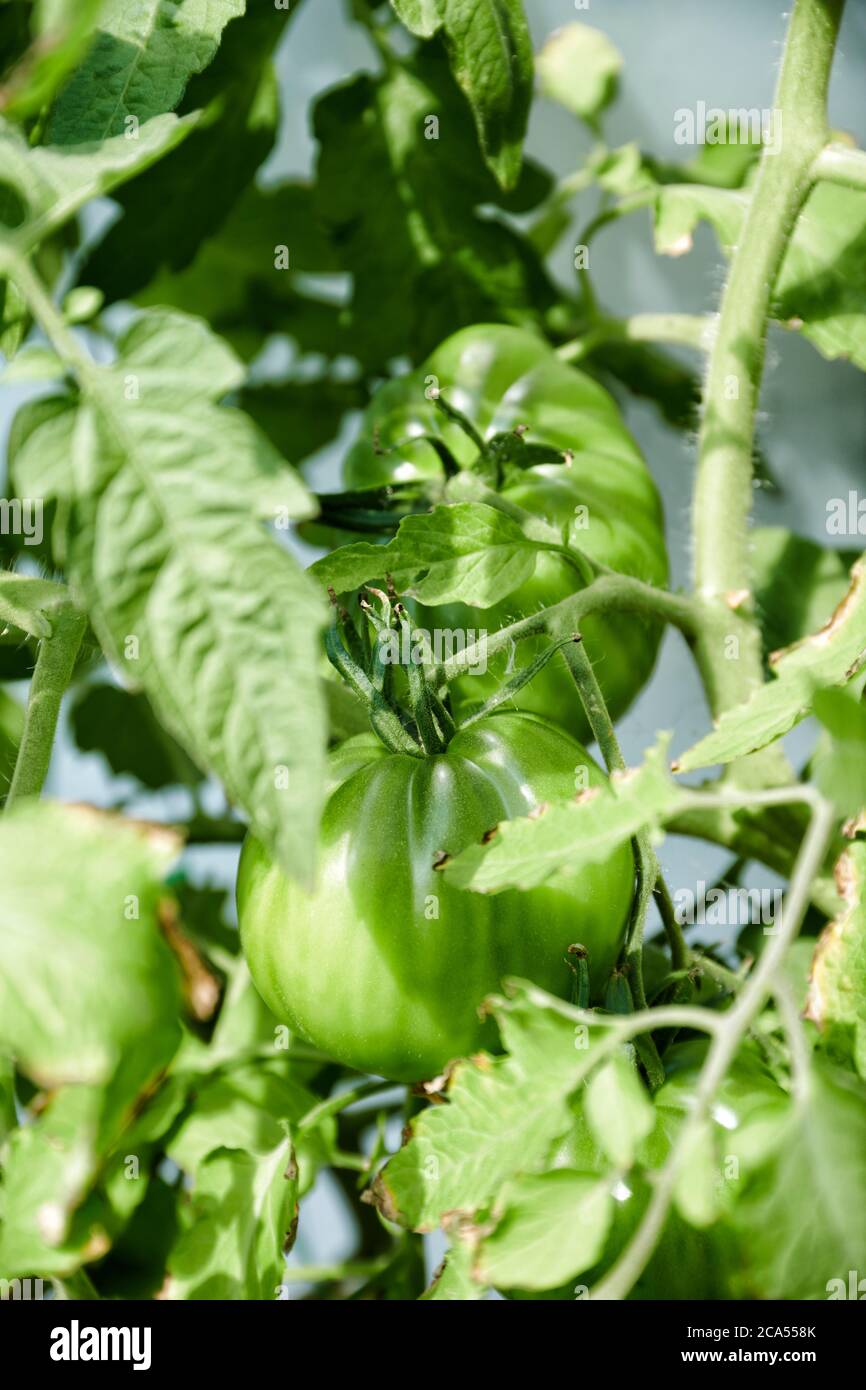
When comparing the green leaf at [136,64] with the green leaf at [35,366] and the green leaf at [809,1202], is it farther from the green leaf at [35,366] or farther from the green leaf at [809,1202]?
the green leaf at [809,1202]

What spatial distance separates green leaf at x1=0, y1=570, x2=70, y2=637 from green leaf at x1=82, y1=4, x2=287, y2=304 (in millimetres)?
275

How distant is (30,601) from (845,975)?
336mm

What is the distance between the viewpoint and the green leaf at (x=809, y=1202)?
0.97 feet

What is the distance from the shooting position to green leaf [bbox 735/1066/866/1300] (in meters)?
0.30

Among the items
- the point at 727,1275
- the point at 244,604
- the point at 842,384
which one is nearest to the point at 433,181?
the point at 842,384

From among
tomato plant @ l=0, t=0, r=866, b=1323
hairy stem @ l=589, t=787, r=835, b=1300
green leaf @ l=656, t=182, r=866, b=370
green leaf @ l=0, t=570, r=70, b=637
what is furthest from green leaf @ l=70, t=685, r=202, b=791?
hairy stem @ l=589, t=787, r=835, b=1300

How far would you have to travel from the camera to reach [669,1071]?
44cm

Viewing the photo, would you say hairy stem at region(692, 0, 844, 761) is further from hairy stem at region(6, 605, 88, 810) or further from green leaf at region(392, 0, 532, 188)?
hairy stem at region(6, 605, 88, 810)

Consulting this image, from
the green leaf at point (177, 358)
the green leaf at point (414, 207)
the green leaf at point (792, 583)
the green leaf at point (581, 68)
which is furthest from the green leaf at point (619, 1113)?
the green leaf at point (581, 68)

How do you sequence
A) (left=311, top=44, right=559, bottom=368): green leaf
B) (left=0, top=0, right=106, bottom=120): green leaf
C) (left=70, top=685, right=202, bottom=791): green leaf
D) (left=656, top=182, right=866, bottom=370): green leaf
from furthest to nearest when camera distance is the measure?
(left=70, top=685, right=202, bottom=791): green leaf < (left=311, top=44, right=559, bottom=368): green leaf < (left=656, top=182, right=866, bottom=370): green leaf < (left=0, top=0, right=106, bottom=120): green leaf

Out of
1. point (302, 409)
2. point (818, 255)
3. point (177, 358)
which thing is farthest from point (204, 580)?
point (302, 409)

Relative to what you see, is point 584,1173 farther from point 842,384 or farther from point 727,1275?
point 842,384

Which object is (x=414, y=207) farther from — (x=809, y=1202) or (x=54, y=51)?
(x=809, y=1202)
